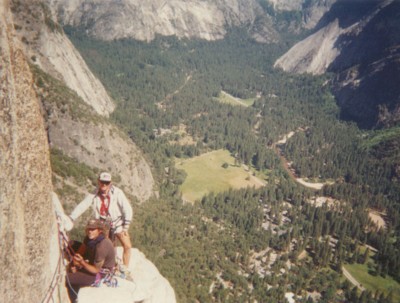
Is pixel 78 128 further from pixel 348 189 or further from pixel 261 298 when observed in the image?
pixel 348 189

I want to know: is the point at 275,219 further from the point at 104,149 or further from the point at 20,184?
the point at 20,184

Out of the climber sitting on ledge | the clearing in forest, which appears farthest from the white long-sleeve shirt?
the clearing in forest

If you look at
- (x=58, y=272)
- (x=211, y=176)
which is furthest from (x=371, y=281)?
(x=58, y=272)

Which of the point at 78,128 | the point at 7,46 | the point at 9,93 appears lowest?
the point at 78,128

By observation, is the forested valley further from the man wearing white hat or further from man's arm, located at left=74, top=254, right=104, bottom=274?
man's arm, located at left=74, top=254, right=104, bottom=274

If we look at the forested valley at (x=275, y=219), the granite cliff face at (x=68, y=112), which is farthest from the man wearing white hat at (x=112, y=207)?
the granite cliff face at (x=68, y=112)

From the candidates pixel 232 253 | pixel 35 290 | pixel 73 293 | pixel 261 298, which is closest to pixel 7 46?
pixel 35 290
